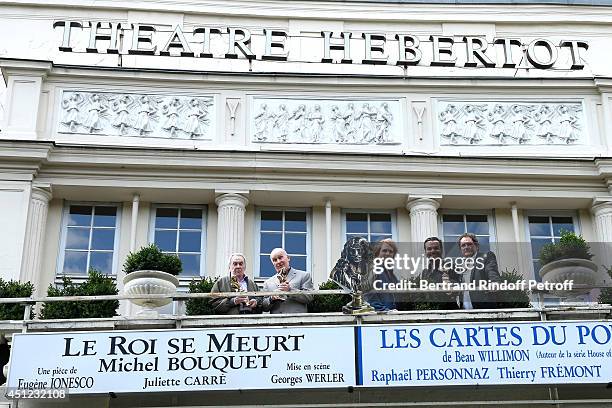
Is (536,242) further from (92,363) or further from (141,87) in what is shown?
(92,363)

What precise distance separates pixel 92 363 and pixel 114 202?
7378mm

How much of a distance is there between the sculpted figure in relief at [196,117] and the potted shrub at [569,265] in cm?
868

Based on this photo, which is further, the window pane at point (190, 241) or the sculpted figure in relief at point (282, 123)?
the sculpted figure in relief at point (282, 123)

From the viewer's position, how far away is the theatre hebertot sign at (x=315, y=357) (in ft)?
63.9

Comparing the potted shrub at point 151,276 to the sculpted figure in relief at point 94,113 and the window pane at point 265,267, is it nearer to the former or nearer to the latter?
the window pane at point 265,267

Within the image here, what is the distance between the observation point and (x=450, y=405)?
789 inches

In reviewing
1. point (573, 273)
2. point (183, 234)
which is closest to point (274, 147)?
point (183, 234)

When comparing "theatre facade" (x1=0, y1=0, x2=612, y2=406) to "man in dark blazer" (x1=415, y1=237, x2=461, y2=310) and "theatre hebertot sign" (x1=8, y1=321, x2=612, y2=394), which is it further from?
"theatre hebertot sign" (x1=8, y1=321, x2=612, y2=394)

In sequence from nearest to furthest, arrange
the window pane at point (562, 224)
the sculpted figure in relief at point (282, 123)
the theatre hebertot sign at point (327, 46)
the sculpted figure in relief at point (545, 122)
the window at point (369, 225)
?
the window at point (369, 225) → the window pane at point (562, 224) → the sculpted figure in relief at point (282, 123) → the sculpted figure in relief at point (545, 122) → the theatre hebertot sign at point (327, 46)

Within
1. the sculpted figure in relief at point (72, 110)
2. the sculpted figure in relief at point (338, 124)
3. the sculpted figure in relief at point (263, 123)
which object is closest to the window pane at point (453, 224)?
the sculpted figure in relief at point (338, 124)

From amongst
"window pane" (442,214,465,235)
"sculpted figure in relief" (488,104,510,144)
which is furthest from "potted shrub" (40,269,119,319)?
"sculpted figure in relief" (488,104,510,144)

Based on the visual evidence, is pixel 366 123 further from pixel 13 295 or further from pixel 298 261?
pixel 13 295

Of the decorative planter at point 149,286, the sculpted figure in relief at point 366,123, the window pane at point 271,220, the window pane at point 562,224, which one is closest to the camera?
the decorative planter at point 149,286

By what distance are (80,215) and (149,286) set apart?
5924mm
